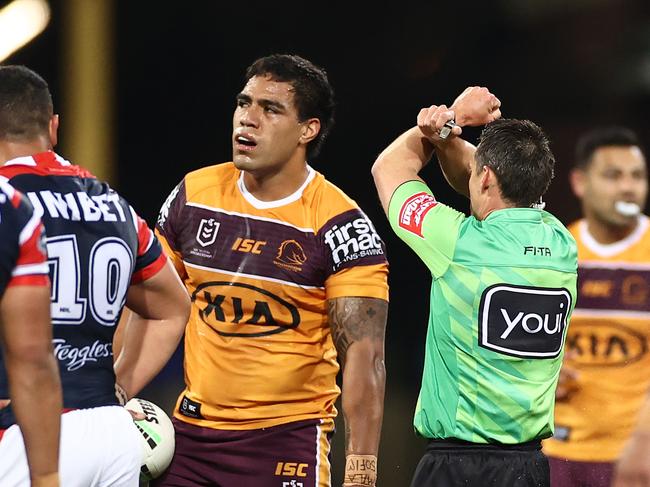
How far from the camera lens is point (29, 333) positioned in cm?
301

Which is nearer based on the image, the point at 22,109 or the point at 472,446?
the point at 22,109

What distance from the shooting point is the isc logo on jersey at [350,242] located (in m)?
4.36

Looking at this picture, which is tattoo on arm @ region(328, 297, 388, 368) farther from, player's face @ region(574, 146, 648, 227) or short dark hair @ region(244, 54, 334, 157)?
player's face @ region(574, 146, 648, 227)

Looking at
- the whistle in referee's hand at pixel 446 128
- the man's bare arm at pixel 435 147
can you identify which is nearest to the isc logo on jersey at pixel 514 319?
the man's bare arm at pixel 435 147

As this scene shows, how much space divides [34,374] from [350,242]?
5.23 feet

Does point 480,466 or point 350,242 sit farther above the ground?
point 350,242

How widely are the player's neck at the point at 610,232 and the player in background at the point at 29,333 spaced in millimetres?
3586

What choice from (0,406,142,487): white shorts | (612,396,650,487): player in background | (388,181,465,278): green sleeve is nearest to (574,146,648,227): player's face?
(388,181,465,278): green sleeve

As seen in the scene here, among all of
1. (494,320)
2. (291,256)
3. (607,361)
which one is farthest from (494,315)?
(607,361)

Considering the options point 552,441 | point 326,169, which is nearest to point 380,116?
point 326,169

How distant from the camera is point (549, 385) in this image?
4000 mm

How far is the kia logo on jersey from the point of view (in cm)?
448

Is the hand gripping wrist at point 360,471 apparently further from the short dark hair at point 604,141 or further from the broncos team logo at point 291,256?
the short dark hair at point 604,141

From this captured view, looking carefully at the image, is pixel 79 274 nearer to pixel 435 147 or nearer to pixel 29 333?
pixel 29 333
